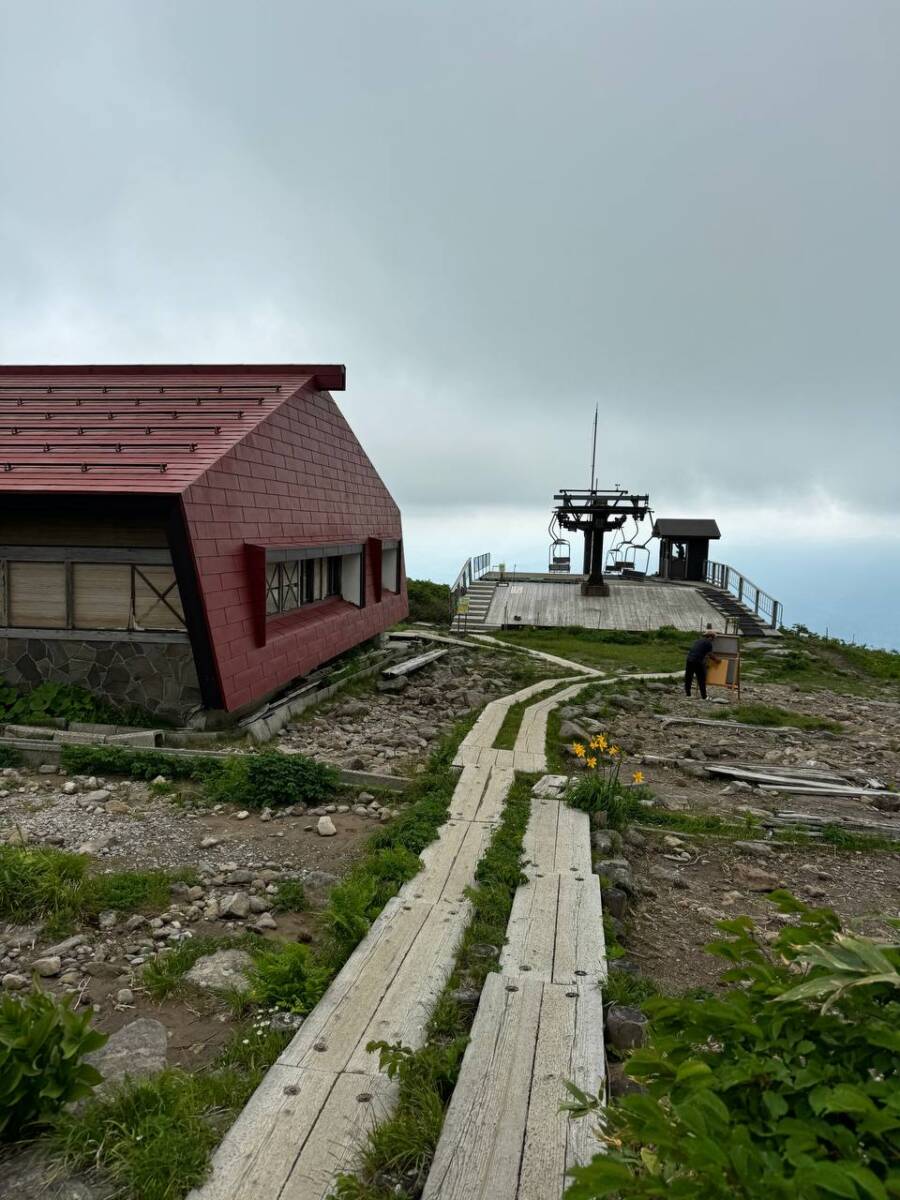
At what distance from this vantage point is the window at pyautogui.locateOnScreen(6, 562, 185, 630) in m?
11.9

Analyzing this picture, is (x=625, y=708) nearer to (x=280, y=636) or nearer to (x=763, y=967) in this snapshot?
(x=280, y=636)

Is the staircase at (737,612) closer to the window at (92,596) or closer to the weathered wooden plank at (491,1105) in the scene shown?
the window at (92,596)

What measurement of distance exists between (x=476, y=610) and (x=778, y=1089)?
1251 inches

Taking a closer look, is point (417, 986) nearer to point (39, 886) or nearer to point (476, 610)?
point (39, 886)

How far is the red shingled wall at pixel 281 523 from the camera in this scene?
11594mm

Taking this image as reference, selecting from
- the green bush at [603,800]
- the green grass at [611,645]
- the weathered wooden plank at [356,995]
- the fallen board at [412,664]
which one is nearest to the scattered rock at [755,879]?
the green bush at [603,800]

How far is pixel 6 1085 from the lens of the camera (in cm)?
333

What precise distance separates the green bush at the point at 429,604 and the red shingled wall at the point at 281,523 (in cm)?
1232

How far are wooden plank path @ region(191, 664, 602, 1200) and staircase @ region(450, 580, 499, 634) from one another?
23513 mm

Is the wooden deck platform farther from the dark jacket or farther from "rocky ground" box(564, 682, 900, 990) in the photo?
"rocky ground" box(564, 682, 900, 990)

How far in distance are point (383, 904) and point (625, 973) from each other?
2.08 m

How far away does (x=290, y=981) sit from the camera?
16.0 ft

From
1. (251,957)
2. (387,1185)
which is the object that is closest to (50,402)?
(251,957)

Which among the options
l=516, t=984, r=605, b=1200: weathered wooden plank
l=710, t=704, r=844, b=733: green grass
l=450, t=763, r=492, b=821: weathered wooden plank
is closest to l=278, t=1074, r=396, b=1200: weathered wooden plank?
l=516, t=984, r=605, b=1200: weathered wooden plank
